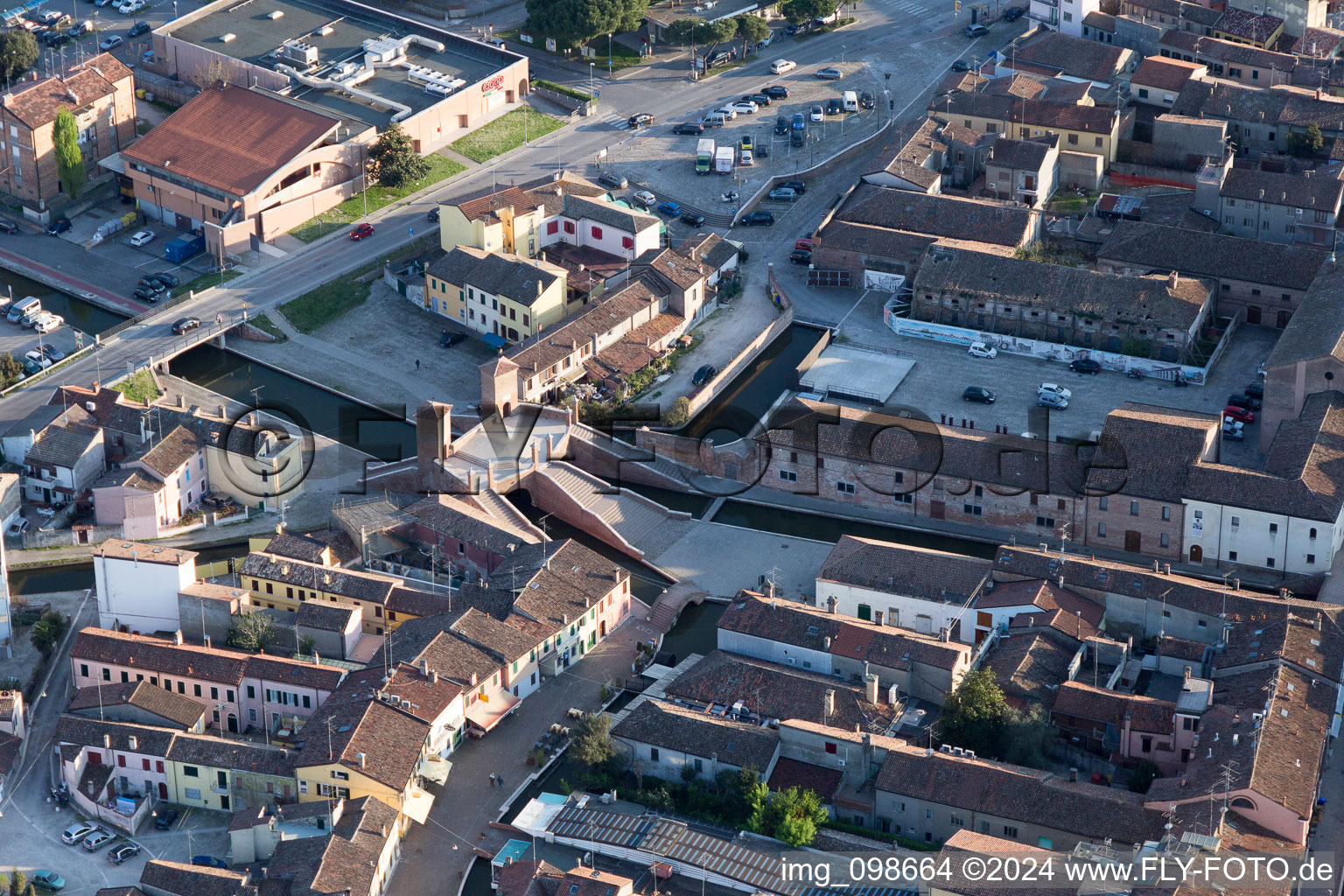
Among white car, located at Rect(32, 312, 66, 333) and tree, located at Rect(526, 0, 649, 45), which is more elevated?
tree, located at Rect(526, 0, 649, 45)

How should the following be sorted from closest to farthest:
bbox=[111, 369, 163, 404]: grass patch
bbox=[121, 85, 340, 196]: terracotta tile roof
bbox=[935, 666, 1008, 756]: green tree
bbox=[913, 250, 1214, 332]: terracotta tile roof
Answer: bbox=[935, 666, 1008, 756]: green tree, bbox=[913, 250, 1214, 332]: terracotta tile roof, bbox=[111, 369, 163, 404]: grass patch, bbox=[121, 85, 340, 196]: terracotta tile roof

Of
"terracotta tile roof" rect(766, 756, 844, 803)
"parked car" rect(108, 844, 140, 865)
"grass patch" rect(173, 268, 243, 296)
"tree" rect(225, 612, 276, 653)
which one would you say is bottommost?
"parked car" rect(108, 844, 140, 865)

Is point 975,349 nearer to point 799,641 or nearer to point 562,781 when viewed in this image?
point 799,641

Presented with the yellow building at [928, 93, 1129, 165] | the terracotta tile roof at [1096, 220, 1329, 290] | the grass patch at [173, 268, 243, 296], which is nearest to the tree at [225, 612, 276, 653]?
the grass patch at [173, 268, 243, 296]

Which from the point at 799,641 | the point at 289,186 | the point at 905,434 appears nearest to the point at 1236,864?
the point at 799,641

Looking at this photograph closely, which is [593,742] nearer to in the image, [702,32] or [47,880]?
[47,880]

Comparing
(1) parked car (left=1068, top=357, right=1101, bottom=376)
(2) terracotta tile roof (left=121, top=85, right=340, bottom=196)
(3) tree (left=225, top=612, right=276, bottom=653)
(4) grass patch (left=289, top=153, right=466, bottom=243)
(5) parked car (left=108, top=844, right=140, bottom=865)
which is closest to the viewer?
(5) parked car (left=108, top=844, right=140, bottom=865)

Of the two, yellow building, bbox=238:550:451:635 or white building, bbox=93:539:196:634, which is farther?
yellow building, bbox=238:550:451:635

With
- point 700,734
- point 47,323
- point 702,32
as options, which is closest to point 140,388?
point 47,323

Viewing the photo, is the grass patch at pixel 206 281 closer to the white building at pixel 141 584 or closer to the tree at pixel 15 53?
the tree at pixel 15 53

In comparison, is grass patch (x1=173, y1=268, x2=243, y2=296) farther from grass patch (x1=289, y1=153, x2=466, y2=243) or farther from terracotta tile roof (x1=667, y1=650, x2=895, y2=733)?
terracotta tile roof (x1=667, y1=650, x2=895, y2=733)

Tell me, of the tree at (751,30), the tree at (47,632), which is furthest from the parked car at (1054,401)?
the tree at (47,632)
